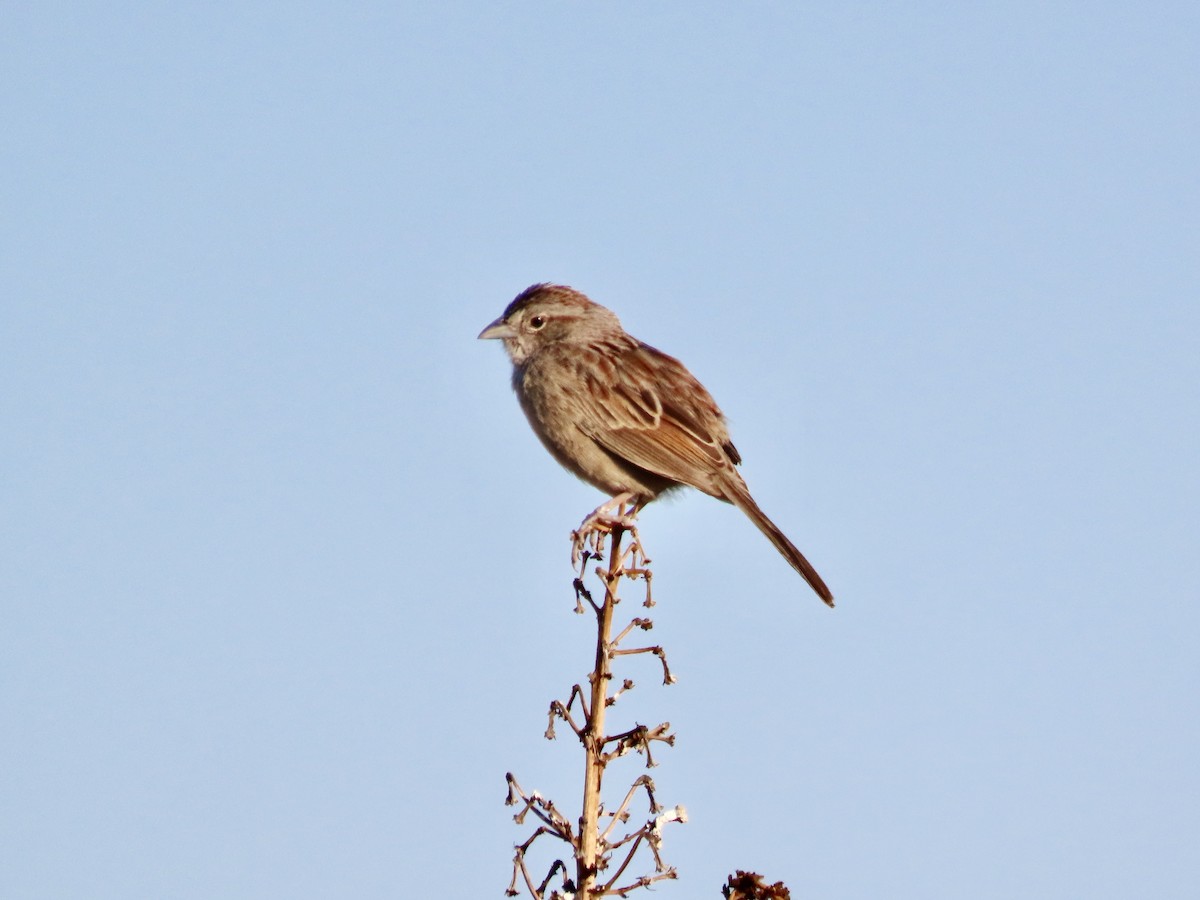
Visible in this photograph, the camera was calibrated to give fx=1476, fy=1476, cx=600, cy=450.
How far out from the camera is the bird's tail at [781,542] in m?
7.77

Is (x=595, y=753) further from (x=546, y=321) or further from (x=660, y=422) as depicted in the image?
(x=546, y=321)

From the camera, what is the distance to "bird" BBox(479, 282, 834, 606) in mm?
8117

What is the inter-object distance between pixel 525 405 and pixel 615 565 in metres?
4.08

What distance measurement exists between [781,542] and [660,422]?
3.21 feet

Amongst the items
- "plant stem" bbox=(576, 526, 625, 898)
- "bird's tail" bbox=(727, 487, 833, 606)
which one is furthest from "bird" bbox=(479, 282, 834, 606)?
"plant stem" bbox=(576, 526, 625, 898)

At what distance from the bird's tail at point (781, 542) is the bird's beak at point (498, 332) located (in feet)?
6.08

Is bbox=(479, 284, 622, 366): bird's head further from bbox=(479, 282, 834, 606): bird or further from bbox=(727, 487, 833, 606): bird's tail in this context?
bbox=(727, 487, 833, 606): bird's tail

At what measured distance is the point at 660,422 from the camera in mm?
8320

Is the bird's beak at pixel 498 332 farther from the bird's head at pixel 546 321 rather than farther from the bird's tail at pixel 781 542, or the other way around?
the bird's tail at pixel 781 542

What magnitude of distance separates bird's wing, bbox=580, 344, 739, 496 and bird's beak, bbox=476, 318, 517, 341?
31.1 inches

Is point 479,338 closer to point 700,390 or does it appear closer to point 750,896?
point 700,390

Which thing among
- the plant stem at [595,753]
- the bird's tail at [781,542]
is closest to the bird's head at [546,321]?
the bird's tail at [781,542]

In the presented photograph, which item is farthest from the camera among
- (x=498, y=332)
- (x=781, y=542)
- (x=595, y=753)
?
(x=498, y=332)

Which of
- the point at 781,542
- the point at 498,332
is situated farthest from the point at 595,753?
the point at 498,332
